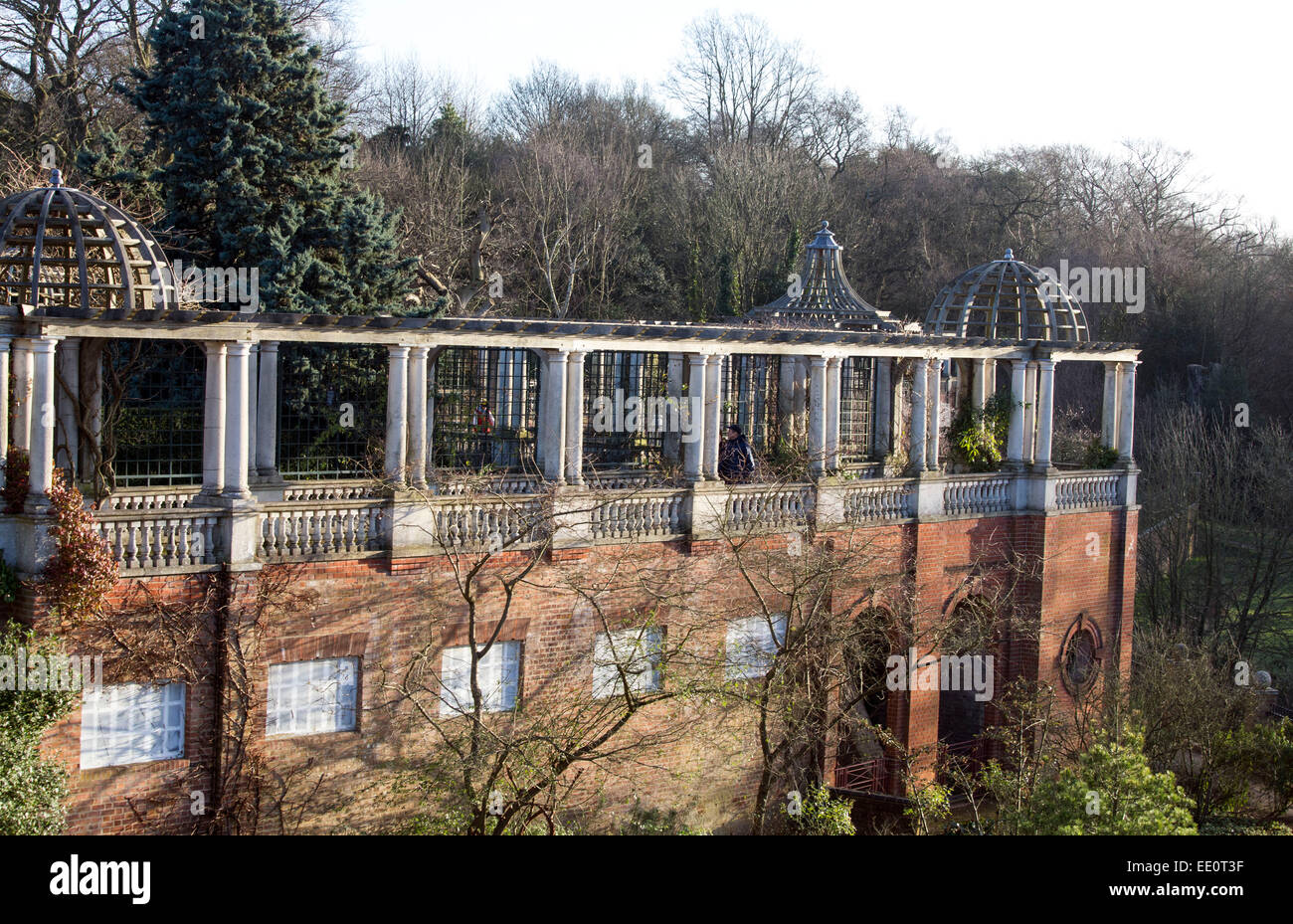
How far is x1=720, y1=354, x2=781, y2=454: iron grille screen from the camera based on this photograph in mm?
27656

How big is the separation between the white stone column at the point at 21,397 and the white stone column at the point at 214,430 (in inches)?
78.5

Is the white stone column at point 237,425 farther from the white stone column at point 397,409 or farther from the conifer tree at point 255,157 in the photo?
the conifer tree at point 255,157

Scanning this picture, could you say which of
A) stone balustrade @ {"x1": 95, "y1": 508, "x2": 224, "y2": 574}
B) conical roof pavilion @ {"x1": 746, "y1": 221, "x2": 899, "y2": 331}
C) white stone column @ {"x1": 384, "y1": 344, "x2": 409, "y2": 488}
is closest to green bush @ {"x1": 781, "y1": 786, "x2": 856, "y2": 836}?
white stone column @ {"x1": 384, "y1": 344, "x2": 409, "y2": 488}

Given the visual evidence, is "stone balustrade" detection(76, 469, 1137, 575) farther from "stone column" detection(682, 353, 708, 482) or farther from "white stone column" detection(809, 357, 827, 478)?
"white stone column" detection(809, 357, 827, 478)

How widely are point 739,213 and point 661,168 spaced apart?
7.04 meters

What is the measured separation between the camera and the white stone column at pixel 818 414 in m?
22.6

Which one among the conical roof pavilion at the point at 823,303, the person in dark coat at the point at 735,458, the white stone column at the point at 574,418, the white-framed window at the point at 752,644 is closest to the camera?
the white stone column at the point at 574,418

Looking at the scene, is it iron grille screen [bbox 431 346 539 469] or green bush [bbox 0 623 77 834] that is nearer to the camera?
green bush [bbox 0 623 77 834]

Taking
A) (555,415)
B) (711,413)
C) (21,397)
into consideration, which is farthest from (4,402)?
(711,413)

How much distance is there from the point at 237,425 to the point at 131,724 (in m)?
3.81

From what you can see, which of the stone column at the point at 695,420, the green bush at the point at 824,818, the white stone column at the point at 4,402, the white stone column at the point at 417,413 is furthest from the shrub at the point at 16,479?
the green bush at the point at 824,818

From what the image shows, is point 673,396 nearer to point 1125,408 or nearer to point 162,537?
point 1125,408

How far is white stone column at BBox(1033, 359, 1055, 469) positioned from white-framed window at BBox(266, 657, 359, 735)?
15.0m
